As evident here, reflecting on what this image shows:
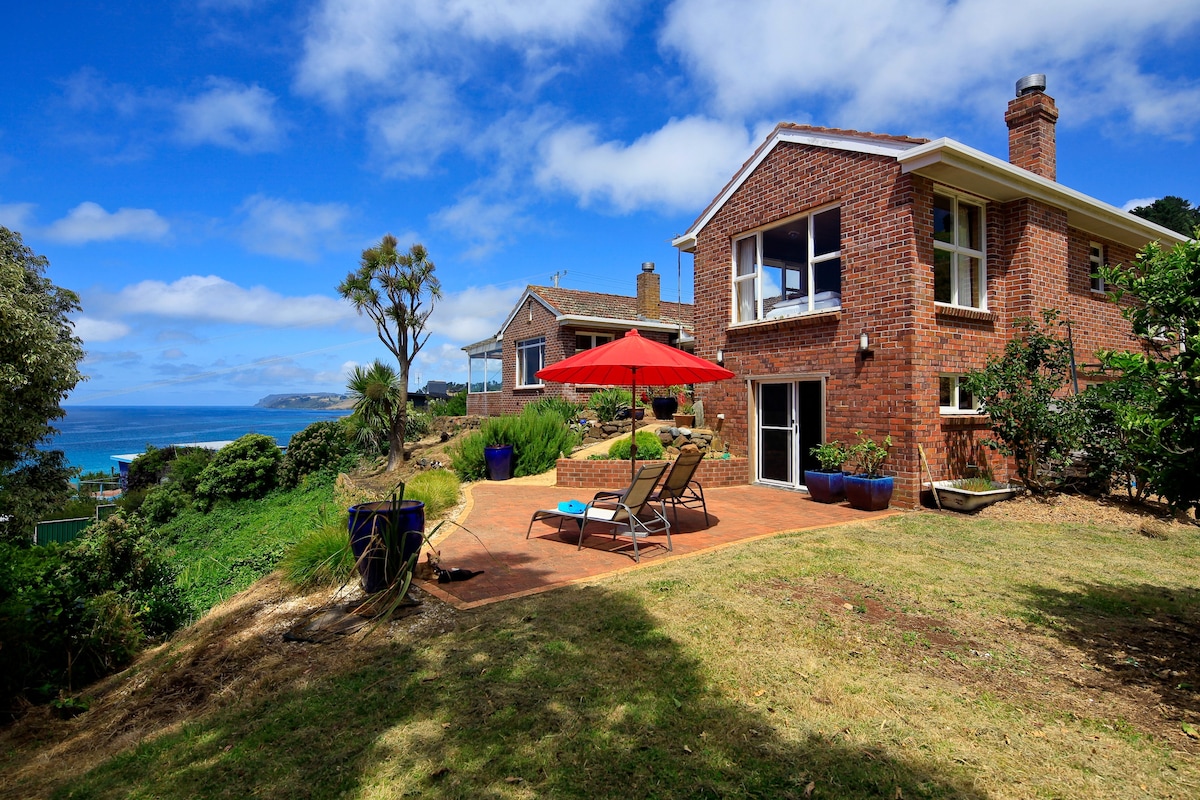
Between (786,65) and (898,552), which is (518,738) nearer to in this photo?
(898,552)

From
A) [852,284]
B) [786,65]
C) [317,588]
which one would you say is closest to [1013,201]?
[852,284]

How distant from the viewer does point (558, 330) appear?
870 inches

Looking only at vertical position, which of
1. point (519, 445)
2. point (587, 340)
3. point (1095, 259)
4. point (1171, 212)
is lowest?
point (519, 445)

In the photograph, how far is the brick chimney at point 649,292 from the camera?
24.3 metres

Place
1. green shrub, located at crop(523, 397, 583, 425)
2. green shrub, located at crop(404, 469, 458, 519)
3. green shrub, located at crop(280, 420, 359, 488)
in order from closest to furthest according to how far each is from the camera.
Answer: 1. green shrub, located at crop(404, 469, 458, 519)
2. green shrub, located at crop(523, 397, 583, 425)
3. green shrub, located at crop(280, 420, 359, 488)

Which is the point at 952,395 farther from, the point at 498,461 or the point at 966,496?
the point at 498,461

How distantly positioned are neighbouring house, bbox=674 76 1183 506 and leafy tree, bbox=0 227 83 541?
15368mm

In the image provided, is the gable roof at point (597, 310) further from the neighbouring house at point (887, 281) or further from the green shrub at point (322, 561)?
the green shrub at point (322, 561)

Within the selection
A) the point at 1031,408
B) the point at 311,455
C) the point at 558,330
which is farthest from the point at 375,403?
the point at 1031,408

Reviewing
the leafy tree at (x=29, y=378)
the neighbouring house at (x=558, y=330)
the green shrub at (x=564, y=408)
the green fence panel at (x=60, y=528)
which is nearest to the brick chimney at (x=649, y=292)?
the neighbouring house at (x=558, y=330)

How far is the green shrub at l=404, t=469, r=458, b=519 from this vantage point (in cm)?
896

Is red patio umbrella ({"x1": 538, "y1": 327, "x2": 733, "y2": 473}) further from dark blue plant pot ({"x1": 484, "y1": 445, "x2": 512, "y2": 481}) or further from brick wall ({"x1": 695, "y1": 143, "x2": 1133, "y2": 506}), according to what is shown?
dark blue plant pot ({"x1": 484, "y1": 445, "x2": 512, "y2": 481})

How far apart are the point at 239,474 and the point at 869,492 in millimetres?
18925

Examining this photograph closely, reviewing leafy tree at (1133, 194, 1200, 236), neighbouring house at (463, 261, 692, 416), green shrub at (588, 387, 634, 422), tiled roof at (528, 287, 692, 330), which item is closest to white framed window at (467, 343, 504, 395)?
neighbouring house at (463, 261, 692, 416)
